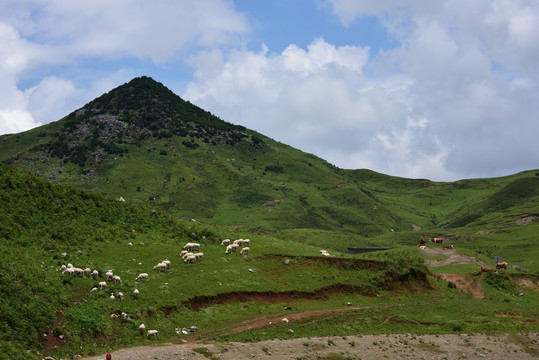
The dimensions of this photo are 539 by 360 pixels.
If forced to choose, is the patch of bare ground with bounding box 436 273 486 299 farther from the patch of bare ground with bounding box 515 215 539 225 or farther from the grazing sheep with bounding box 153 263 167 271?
the patch of bare ground with bounding box 515 215 539 225

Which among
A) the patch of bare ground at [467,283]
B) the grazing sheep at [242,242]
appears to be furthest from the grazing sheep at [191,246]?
the patch of bare ground at [467,283]

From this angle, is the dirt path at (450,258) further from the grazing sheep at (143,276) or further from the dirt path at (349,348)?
the grazing sheep at (143,276)

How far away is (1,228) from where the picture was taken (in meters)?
46.1

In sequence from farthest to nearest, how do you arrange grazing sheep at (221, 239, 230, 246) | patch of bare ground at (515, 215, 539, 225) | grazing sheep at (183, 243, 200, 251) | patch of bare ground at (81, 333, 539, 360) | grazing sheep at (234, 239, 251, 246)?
patch of bare ground at (515, 215, 539, 225), grazing sheep at (221, 239, 230, 246), grazing sheep at (234, 239, 251, 246), grazing sheep at (183, 243, 200, 251), patch of bare ground at (81, 333, 539, 360)

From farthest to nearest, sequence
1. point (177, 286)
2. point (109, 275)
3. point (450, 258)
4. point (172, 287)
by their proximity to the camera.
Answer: point (450, 258)
point (177, 286)
point (172, 287)
point (109, 275)

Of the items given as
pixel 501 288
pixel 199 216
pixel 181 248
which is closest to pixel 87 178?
pixel 199 216

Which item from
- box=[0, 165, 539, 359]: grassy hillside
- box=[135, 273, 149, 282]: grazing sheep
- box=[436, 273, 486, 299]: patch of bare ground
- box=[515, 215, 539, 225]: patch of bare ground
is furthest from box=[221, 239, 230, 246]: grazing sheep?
box=[515, 215, 539, 225]: patch of bare ground

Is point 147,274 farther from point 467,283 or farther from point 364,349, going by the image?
point 467,283

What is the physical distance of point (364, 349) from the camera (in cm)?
4088

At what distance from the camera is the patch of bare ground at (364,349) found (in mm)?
34000

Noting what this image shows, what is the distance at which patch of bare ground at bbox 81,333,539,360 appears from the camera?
34.0 metres

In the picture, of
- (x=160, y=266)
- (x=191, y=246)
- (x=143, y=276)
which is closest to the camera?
(x=143, y=276)

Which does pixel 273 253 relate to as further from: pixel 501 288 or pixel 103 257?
pixel 501 288

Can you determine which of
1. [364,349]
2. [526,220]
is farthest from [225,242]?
[526,220]
